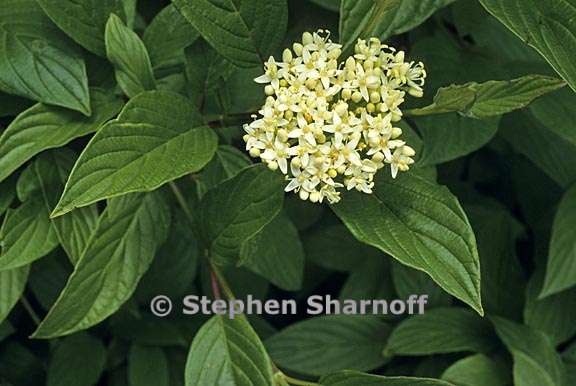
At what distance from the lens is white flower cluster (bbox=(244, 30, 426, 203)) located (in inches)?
34.4

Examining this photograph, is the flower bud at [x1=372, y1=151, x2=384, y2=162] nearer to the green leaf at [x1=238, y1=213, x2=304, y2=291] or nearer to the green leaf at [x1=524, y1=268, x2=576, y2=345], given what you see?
the green leaf at [x1=238, y1=213, x2=304, y2=291]

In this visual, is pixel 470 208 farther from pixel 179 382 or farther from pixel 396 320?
pixel 179 382

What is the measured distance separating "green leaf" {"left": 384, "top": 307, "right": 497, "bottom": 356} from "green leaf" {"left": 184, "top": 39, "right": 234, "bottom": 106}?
0.49 metres

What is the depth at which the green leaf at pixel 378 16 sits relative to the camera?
0.90m

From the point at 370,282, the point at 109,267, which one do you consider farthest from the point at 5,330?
the point at 370,282

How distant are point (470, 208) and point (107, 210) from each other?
2.02 ft

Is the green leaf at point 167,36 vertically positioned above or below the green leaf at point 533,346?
above

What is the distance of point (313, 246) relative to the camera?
1.44m

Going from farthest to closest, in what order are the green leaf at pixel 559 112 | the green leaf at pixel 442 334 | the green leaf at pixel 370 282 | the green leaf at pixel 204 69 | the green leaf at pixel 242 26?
the green leaf at pixel 370 282, the green leaf at pixel 442 334, the green leaf at pixel 559 112, the green leaf at pixel 204 69, the green leaf at pixel 242 26

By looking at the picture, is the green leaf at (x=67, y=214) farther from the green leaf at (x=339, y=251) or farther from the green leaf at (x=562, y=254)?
the green leaf at (x=562, y=254)

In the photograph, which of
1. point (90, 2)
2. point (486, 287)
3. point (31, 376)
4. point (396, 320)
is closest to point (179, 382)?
point (31, 376)

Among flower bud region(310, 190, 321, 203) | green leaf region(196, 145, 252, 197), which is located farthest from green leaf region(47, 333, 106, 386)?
flower bud region(310, 190, 321, 203)

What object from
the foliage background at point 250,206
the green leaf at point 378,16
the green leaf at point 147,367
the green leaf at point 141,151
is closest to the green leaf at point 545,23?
the foliage background at point 250,206

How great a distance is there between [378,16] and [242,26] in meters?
0.16
